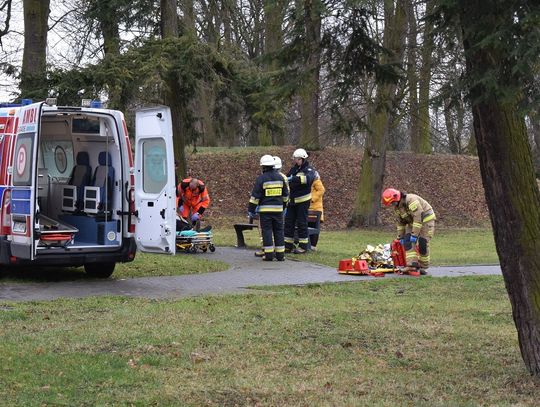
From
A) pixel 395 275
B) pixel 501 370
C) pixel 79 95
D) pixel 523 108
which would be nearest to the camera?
pixel 523 108

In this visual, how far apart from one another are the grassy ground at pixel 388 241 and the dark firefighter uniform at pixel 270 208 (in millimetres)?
844

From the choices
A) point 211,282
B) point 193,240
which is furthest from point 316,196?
point 211,282

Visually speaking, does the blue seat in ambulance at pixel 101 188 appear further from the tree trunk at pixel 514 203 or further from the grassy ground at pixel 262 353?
the tree trunk at pixel 514 203

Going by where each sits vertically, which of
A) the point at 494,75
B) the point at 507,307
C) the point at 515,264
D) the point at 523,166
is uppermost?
the point at 494,75

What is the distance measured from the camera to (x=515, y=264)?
6.45 m

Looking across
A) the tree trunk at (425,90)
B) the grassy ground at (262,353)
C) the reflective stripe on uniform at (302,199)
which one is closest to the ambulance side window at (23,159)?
the grassy ground at (262,353)

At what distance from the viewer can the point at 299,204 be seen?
1662cm

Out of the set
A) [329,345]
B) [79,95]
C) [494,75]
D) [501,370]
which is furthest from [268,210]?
[494,75]

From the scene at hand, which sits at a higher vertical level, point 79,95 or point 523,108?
point 79,95

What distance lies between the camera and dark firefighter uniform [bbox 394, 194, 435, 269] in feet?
44.5

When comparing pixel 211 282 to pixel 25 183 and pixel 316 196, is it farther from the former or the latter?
pixel 316 196

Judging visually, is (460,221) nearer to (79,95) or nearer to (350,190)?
(350,190)

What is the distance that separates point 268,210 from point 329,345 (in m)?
7.37

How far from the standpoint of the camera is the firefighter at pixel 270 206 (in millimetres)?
15273
